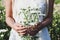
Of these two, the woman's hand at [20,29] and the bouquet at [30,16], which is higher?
the bouquet at [30,16]

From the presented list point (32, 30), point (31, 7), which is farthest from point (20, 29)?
point (31, 7)

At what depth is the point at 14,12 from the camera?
9.76 ft

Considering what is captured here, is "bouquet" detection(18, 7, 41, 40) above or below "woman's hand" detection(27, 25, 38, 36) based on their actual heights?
above

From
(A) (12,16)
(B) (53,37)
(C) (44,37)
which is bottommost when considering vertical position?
(B) (53,37)

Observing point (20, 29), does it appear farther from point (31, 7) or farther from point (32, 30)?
point (31, 7)

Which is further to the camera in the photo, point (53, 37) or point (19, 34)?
point (53, 37)

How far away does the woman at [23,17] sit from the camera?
9.30 ft

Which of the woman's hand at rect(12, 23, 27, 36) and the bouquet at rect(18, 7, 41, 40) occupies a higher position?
the bouquet at rect(18, 7, 41, 40)

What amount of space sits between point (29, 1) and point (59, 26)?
2307mm

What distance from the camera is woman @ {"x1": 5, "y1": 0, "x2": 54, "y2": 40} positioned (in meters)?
2.83

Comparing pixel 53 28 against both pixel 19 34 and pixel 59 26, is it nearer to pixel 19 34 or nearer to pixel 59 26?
pixel 59 26

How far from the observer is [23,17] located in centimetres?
286

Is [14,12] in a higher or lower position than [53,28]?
higher

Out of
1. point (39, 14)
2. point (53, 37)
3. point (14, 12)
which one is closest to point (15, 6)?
point (14, 12)
